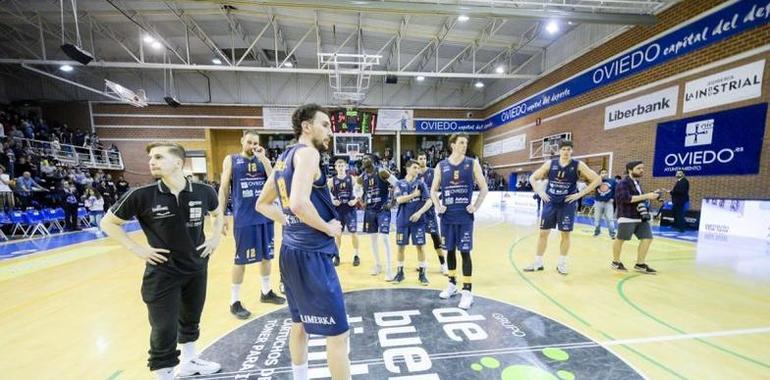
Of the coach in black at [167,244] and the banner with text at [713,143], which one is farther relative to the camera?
the banner with text at [713,143]

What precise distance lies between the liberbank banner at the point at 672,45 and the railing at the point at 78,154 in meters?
26.1

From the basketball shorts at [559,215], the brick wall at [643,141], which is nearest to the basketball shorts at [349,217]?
the basketball shorts at [559,215]

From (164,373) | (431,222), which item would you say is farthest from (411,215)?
(164,373)

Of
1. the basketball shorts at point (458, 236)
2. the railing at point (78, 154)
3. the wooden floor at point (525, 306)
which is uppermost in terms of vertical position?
the railing at point (78, 154)

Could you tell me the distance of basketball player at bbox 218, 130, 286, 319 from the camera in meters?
3.60

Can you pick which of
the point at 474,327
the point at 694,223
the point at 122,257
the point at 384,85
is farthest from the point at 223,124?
the point at 694,223

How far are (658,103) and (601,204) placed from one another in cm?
563

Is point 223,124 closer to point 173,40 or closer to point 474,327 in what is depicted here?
point 173,40

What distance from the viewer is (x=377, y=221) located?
5.07 m

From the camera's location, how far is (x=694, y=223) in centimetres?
911

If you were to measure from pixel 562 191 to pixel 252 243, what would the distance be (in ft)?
15.5

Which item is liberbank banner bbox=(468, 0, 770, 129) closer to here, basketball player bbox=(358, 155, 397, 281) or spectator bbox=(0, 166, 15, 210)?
basketball player bbox=(358, 155, 397, 281)

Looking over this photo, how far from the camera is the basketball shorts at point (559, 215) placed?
16.3ft

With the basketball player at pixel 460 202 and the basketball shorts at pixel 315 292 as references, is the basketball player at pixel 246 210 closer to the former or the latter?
the basketball shorts at pixel 315 292
